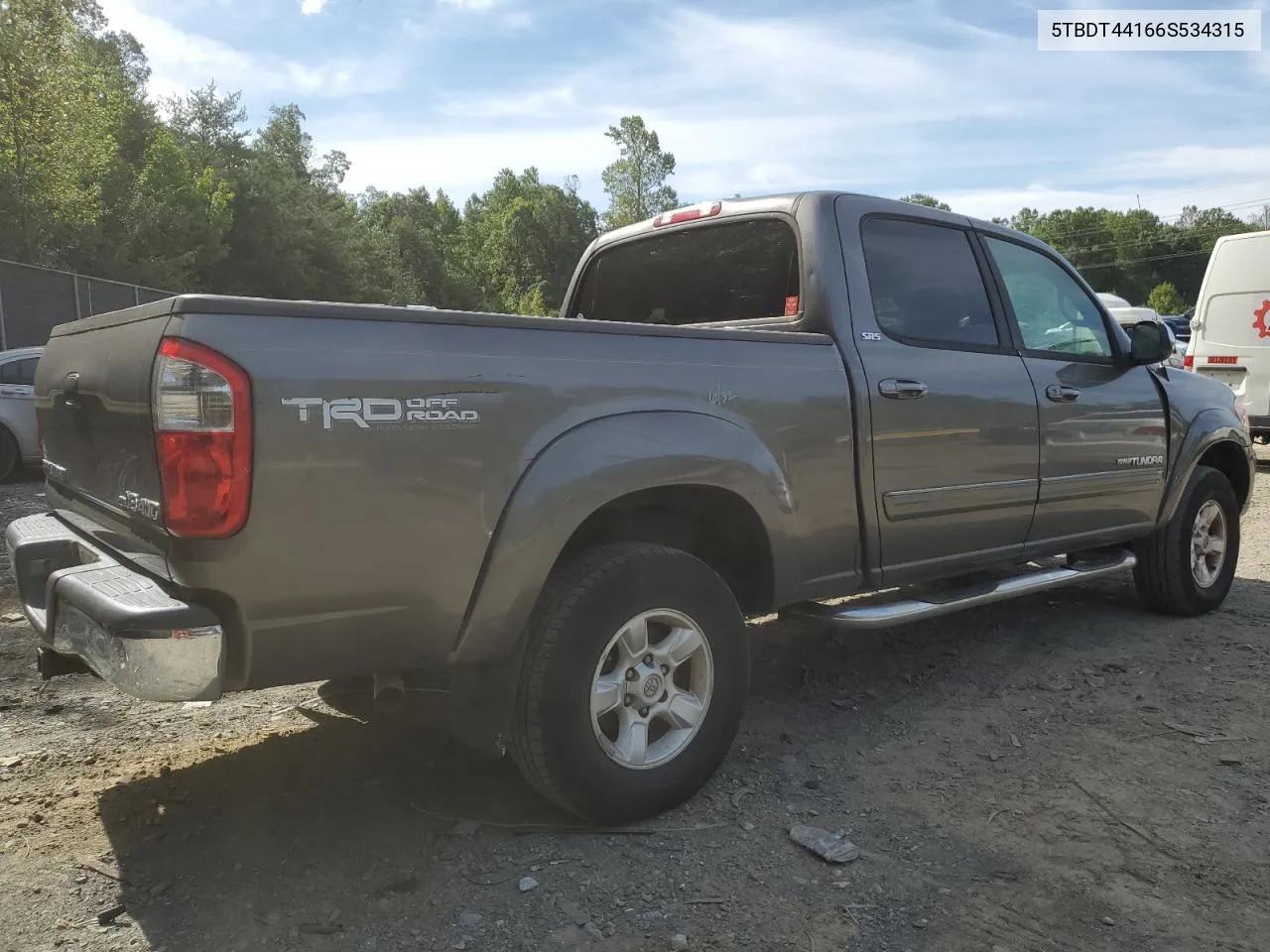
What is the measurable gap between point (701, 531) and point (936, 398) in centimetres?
109

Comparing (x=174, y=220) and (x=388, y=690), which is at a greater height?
(x=174, y=220)

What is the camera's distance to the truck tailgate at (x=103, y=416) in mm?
2346

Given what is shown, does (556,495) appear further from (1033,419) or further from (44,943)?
(1033,419)

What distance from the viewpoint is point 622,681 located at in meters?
2.84

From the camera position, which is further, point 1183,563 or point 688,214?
point 1183,563

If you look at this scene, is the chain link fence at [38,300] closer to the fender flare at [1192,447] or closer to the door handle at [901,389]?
the door handle at [901,389]

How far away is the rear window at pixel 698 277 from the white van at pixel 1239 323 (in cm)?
847

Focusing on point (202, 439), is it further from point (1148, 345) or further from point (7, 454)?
point (7, 454)

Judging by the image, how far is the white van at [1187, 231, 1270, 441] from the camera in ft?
34.2

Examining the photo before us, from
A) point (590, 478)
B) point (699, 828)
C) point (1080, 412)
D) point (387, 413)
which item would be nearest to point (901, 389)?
point (1080, 412)

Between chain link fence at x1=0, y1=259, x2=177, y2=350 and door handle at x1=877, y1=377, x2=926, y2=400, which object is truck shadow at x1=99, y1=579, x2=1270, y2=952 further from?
chain link fence at x1=0, y1=259, x2=177, y2=350

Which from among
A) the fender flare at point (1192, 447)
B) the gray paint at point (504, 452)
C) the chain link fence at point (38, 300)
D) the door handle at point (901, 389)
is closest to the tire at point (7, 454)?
the chain link fence at point (38, 300)

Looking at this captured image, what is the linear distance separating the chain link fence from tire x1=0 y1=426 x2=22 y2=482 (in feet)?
14.6

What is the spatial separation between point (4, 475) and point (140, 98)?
4044 cm
